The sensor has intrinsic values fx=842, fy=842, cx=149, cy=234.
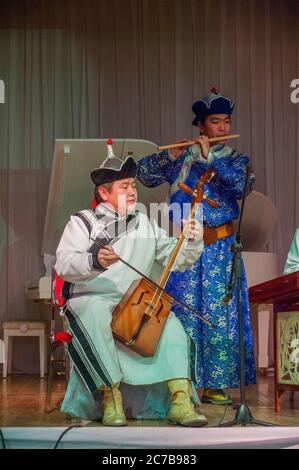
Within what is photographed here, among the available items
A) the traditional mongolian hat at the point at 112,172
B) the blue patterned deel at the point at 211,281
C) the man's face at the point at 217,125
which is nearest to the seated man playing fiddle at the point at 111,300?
the traditional mongolian hat at the point at 112,172

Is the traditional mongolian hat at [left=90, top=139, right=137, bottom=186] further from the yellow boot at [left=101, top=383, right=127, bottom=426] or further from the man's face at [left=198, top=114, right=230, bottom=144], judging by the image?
the yellow boot at [left=101, top=383, right=127, bottom=426]

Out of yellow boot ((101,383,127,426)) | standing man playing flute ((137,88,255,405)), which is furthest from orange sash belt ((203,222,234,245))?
yellow boot ((101,383,127,426))

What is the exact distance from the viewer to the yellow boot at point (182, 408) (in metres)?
3.18

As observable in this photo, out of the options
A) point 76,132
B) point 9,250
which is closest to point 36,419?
point 9,250

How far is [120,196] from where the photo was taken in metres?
3.51

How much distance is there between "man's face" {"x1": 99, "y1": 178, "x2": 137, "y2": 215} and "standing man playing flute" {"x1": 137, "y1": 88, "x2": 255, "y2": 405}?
14.7 inches

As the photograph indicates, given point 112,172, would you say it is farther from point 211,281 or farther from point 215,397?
point 215,397

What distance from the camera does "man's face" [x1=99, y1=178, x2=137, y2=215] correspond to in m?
3.50

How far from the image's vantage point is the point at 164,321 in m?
3.38

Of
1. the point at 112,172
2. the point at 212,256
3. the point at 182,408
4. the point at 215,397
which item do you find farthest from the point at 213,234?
the point at 182,408

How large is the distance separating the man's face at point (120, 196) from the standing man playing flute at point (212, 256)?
0.37 metres

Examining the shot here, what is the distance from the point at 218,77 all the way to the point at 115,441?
3.45 m

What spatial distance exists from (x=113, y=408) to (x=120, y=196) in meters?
0.87

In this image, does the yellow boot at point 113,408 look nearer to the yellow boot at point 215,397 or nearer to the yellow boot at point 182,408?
the yellow boot at point 182,408
